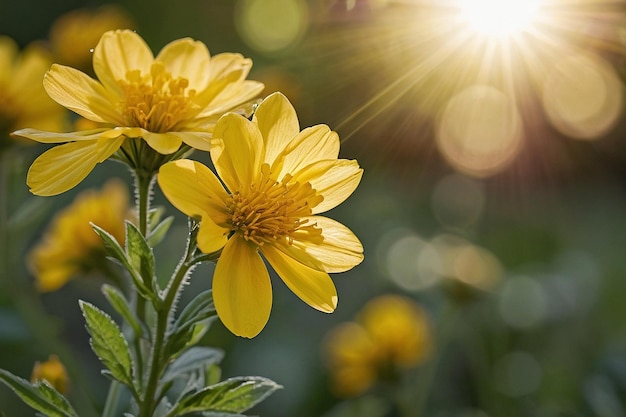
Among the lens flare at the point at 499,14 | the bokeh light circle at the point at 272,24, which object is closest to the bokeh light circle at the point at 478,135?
the bokeh light circle at the point at 272,24

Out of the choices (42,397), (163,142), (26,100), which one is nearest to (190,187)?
(163,142)

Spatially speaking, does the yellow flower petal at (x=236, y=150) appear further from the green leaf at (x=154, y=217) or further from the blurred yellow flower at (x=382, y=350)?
the blurred yellow flower at (x=382, y=350)

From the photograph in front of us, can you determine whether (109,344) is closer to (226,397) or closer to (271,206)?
(226,397)

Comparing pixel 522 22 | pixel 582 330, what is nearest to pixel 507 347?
pixel 582 330

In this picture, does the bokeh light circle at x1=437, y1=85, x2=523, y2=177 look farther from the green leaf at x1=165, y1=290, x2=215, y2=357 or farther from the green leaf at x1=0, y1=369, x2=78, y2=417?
the green leaf at x1=0, y1=369, x2=78, y2=417

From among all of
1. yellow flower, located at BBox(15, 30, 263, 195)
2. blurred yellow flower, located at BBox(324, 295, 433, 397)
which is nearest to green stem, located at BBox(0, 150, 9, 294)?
yellow flower, located at BBox(15, 30, 263, 195)
